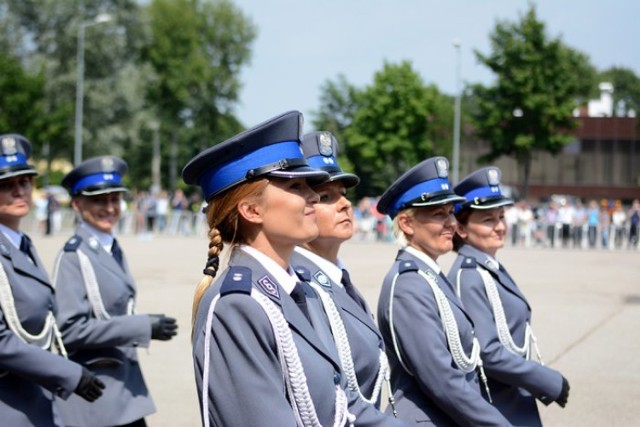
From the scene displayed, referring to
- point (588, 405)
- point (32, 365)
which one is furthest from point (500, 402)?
point (588, 405)

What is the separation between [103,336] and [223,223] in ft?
7.97

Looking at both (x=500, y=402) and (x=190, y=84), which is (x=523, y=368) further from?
(x=190, y=84)

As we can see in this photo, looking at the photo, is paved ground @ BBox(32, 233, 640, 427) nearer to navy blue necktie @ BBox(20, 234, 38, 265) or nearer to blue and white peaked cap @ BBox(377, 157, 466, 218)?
navy blue necktie @ BBox(20, 234, 38, 265)

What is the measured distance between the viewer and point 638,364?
378 inches

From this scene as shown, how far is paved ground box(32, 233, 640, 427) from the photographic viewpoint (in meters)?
7.73

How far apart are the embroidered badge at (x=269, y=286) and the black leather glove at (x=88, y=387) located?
6.69ft

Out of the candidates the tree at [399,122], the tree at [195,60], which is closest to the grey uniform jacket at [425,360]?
the tree at [399,122]

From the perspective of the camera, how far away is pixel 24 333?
4.20 meters

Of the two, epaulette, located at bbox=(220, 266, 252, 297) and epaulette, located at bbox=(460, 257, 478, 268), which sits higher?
epaulette, located at bbox=(220, 266, 252, 297)

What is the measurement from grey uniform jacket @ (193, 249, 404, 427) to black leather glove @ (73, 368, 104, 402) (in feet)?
6.35

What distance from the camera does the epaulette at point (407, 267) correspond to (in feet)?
12.8

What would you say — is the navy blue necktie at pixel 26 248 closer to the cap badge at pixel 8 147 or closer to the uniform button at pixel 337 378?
the cap badge at pixel 8 147

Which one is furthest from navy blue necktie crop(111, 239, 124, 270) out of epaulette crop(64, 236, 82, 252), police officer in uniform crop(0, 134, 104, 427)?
police officer in uniform crop(0, 134, 104, 427)

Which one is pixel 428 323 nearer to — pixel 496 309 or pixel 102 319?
pixel 496 309
